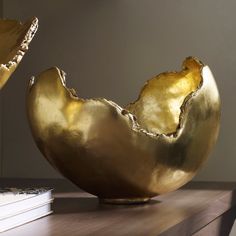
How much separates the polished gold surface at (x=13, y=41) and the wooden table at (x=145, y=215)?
0.52ft

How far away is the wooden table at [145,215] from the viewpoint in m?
0.70

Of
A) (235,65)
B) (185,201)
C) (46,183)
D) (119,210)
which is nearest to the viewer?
(119,210)

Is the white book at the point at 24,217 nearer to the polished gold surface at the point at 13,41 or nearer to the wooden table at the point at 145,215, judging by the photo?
the wooden table at the point at 145,215

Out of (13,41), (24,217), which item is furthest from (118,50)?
(24,217)

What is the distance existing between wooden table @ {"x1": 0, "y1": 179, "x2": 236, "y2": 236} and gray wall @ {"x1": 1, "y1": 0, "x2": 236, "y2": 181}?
32 centimetres

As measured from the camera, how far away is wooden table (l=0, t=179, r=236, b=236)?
0.70 meters

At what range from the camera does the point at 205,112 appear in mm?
895

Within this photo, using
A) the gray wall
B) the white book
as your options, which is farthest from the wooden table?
the gray wall

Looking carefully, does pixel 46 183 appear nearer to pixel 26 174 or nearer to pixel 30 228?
pixel 26 174

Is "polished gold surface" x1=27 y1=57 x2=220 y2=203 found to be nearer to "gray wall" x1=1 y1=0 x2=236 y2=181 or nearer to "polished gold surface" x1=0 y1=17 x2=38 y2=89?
"polished gold surface" x1=0 y1=17 x2=38 y2=89

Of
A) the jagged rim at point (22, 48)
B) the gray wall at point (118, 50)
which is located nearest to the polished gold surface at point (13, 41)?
the jagged rim at point (22, 48)

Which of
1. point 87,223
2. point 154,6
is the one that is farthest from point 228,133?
point 87,223

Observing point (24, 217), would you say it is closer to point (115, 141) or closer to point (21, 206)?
point (21, 206)

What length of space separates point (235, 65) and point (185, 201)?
1.63ft
